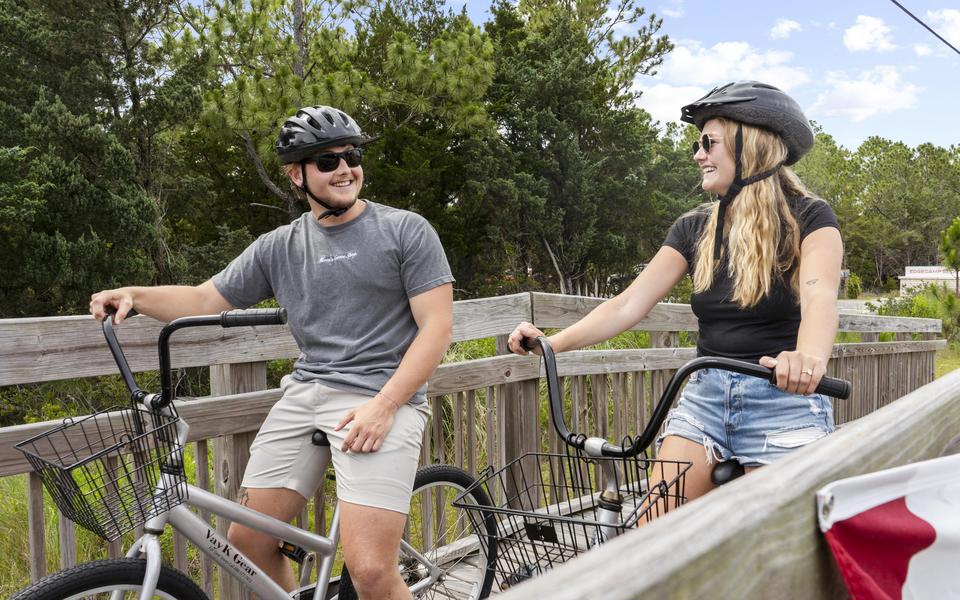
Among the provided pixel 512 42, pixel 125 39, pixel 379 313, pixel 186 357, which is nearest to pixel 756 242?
pixel 379 313

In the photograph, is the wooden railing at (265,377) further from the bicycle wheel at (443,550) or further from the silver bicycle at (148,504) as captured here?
the bicycle wheel at (443,550)

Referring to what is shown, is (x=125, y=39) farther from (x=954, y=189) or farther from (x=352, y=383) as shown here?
(x=954, y=189)

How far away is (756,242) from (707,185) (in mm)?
282

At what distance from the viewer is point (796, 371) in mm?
1663

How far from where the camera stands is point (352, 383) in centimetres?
225

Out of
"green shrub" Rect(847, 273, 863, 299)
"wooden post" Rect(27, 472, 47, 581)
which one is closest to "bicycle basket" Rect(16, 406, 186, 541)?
"wooden post" Rect(27, 472, 47, 581)

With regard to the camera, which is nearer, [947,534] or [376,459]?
[947,534]

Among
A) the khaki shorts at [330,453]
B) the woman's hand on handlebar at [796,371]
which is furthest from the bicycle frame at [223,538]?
the woman's hand on handlebar at [796,371]

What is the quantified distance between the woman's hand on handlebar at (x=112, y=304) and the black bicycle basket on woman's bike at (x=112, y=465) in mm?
39

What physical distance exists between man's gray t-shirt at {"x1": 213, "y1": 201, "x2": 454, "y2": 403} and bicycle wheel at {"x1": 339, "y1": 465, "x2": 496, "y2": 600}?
1.81ft

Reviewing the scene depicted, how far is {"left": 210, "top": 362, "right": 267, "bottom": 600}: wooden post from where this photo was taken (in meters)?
2.58

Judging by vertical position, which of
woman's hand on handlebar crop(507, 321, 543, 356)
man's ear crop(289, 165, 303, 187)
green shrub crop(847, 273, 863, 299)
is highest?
man's ear crop(289, 165, 303, 187)

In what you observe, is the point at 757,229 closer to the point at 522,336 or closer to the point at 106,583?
the point at 522,336

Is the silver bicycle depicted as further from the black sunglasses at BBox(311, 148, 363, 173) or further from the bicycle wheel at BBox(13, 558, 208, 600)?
the black sunglasses at BBox(311, 148, 363, 173)
